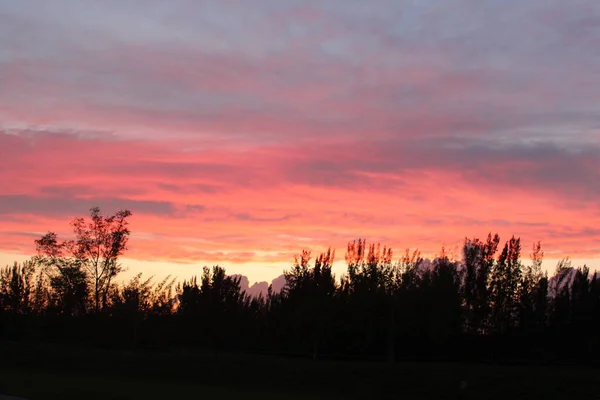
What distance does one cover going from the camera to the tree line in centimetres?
4434


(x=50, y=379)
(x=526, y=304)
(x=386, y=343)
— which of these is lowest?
(x=50, y=379)

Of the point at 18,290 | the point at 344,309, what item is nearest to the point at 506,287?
the point at 344,309

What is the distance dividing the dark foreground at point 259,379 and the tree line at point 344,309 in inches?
337

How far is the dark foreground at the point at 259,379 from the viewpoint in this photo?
89.4ft

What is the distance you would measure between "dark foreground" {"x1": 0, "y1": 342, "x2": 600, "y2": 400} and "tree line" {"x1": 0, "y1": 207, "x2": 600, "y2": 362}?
8553 millimetres

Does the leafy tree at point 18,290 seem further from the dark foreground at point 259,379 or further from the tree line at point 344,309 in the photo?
the dark foreground at point 259,379

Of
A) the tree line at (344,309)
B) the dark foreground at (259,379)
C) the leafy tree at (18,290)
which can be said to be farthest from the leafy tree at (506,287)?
the leafy tree at (18,290)

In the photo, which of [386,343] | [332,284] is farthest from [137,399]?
[332,284]

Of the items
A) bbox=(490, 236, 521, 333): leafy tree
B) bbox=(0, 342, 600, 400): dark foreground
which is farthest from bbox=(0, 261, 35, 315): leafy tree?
bbox=(490, 236, 521, 333): leafy tree

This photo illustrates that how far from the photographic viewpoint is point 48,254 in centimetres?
5481

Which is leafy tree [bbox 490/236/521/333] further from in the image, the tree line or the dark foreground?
the dark foreground

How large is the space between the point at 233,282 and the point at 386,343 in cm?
1507

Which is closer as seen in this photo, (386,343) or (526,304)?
(386,343)

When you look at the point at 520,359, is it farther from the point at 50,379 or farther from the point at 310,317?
the point at 50,379
